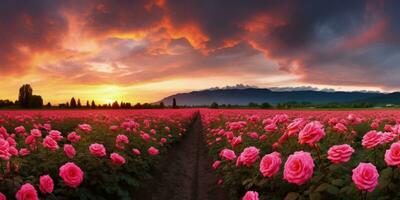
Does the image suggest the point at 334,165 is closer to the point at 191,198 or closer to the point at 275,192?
the point at 275,192

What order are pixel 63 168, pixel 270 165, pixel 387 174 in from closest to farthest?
pixel 387 174, pixel 270 165, pixel 63 168

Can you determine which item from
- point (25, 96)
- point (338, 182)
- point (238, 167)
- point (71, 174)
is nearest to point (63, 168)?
point (71, 174)

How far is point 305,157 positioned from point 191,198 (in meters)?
7.01

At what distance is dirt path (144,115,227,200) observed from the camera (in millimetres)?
10316

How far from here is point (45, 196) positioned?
507 centimetres

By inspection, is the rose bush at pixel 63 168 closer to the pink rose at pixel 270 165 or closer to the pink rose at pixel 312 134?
the pink rose at pixel 270 165

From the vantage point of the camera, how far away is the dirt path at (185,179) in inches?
406

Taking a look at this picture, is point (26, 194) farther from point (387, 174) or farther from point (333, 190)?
point (387, 174)

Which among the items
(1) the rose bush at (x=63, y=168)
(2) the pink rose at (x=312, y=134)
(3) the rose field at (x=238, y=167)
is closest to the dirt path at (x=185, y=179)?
(3) the rose field at (x=238, y=167)

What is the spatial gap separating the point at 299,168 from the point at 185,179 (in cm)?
929

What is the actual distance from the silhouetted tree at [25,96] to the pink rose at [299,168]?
266 ft

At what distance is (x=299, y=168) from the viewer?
344 centimetres

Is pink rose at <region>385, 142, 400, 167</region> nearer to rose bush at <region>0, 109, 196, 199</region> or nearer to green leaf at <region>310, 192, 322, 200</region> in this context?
green leaf at <region>310, 192, 322, 200</region>

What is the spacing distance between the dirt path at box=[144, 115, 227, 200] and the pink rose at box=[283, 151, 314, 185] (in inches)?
255
